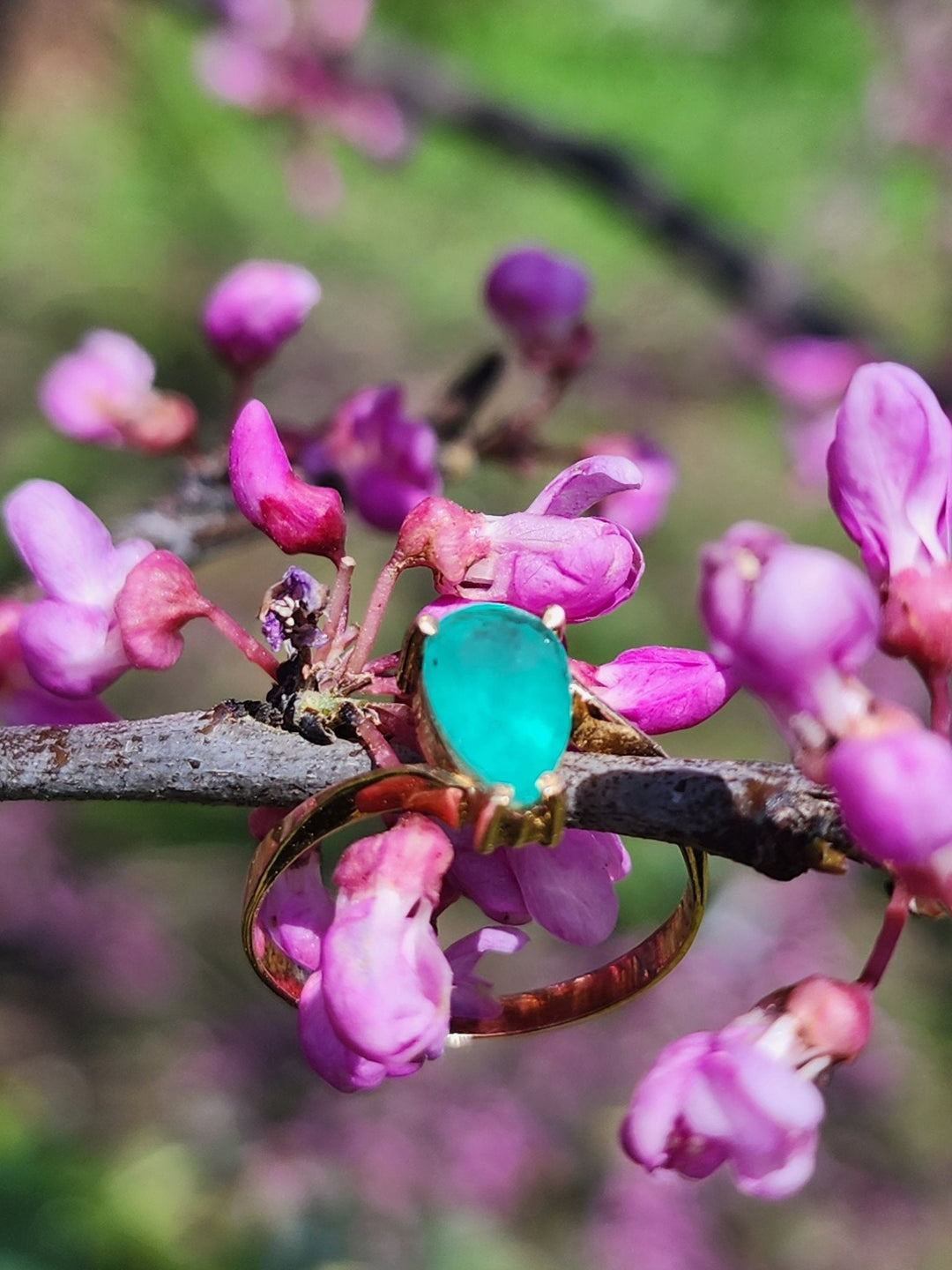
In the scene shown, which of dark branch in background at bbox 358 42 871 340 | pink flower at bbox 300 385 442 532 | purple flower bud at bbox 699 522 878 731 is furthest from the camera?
dark branch in background at bbox 358 42 871 340

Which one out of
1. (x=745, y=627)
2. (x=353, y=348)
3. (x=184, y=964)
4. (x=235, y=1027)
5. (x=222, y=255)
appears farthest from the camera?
(x=222, y=255)

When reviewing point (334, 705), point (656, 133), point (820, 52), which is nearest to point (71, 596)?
point (334, 705)

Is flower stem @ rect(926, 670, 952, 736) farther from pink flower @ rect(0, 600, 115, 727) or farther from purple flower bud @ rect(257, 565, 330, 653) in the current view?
pink flower @ rect(0, 600, 115, 727)

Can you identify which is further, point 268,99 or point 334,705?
point 268,99

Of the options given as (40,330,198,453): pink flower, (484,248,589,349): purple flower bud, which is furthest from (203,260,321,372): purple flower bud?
(484,248,589,349): purple flower bud

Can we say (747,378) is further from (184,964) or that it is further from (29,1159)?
(29,1159)
